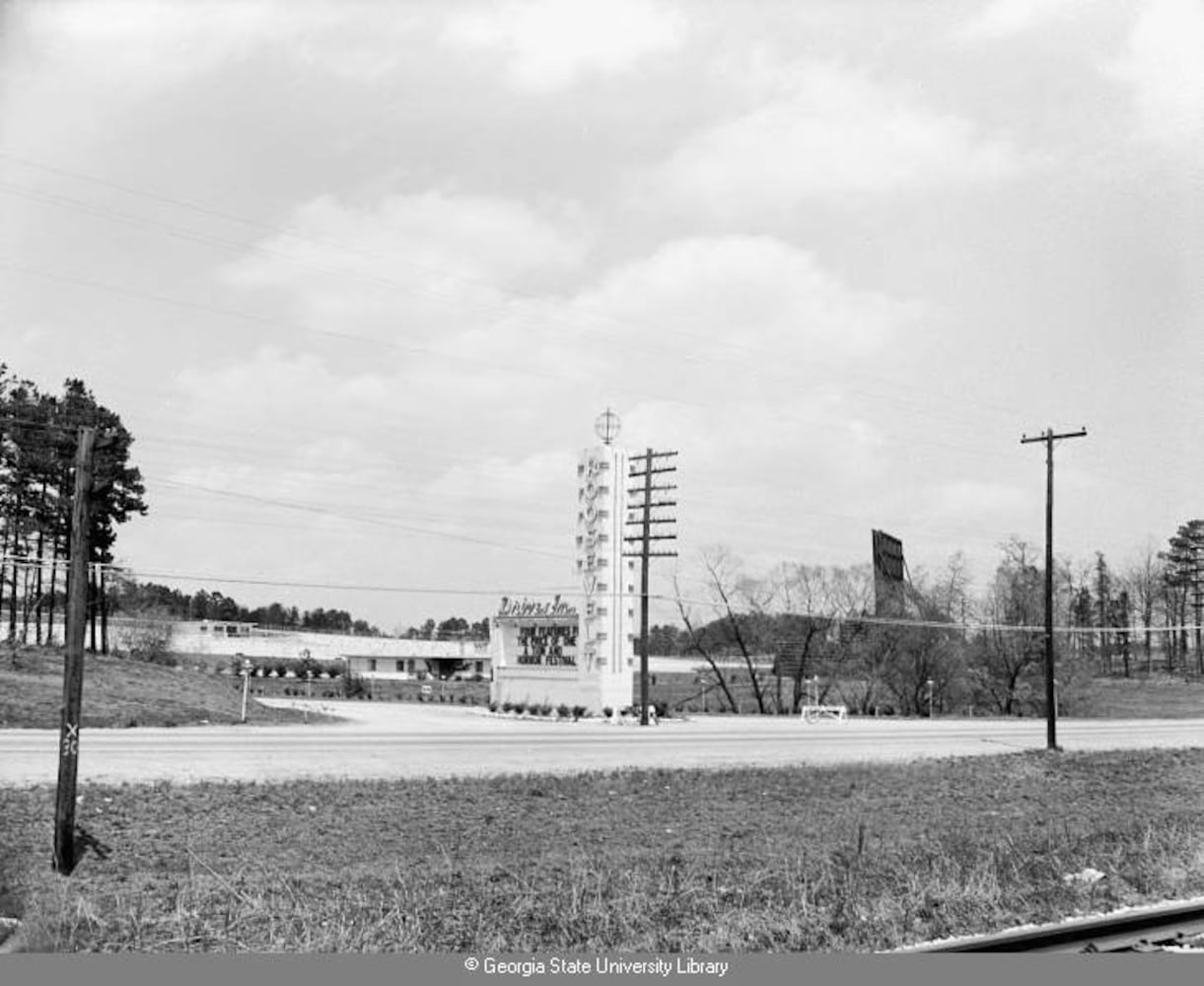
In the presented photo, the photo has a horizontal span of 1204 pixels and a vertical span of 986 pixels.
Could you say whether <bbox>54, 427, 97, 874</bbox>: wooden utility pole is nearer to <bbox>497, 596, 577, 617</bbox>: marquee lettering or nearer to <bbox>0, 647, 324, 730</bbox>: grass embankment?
<bbox>0, 647, 324, 730</bbox>: grass embankment

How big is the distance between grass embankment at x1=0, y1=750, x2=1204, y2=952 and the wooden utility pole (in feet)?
1.37

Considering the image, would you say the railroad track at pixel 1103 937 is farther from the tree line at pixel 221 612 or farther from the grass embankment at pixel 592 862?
the tree line at pixel 221 612

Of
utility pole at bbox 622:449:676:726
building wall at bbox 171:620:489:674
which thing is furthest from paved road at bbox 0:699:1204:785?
building wall at bbox 171:620:489:674

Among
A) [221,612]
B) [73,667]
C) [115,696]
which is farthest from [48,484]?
[221,612]

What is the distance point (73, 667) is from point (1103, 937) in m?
11.1

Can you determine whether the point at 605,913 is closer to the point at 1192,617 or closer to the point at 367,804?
the point at 367,804

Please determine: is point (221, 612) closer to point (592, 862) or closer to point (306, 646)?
point (306, 646)

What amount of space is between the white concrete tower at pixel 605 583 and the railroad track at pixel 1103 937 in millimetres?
37356

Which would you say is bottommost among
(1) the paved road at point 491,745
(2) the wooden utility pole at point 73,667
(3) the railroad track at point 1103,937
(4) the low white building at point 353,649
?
(4) the low white building at point 353,649

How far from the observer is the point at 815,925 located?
9.55m

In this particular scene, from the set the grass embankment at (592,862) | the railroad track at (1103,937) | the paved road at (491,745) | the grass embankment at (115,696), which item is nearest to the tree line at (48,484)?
the grass embankment at (115,696)

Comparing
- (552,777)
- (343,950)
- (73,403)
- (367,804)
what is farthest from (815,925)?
(73,403)

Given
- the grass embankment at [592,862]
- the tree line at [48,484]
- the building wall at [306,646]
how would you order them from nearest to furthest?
the grass embankment at [592,862] → the tree line at [48,484] → the building wall at [306,646]

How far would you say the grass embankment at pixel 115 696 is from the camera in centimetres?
3419
